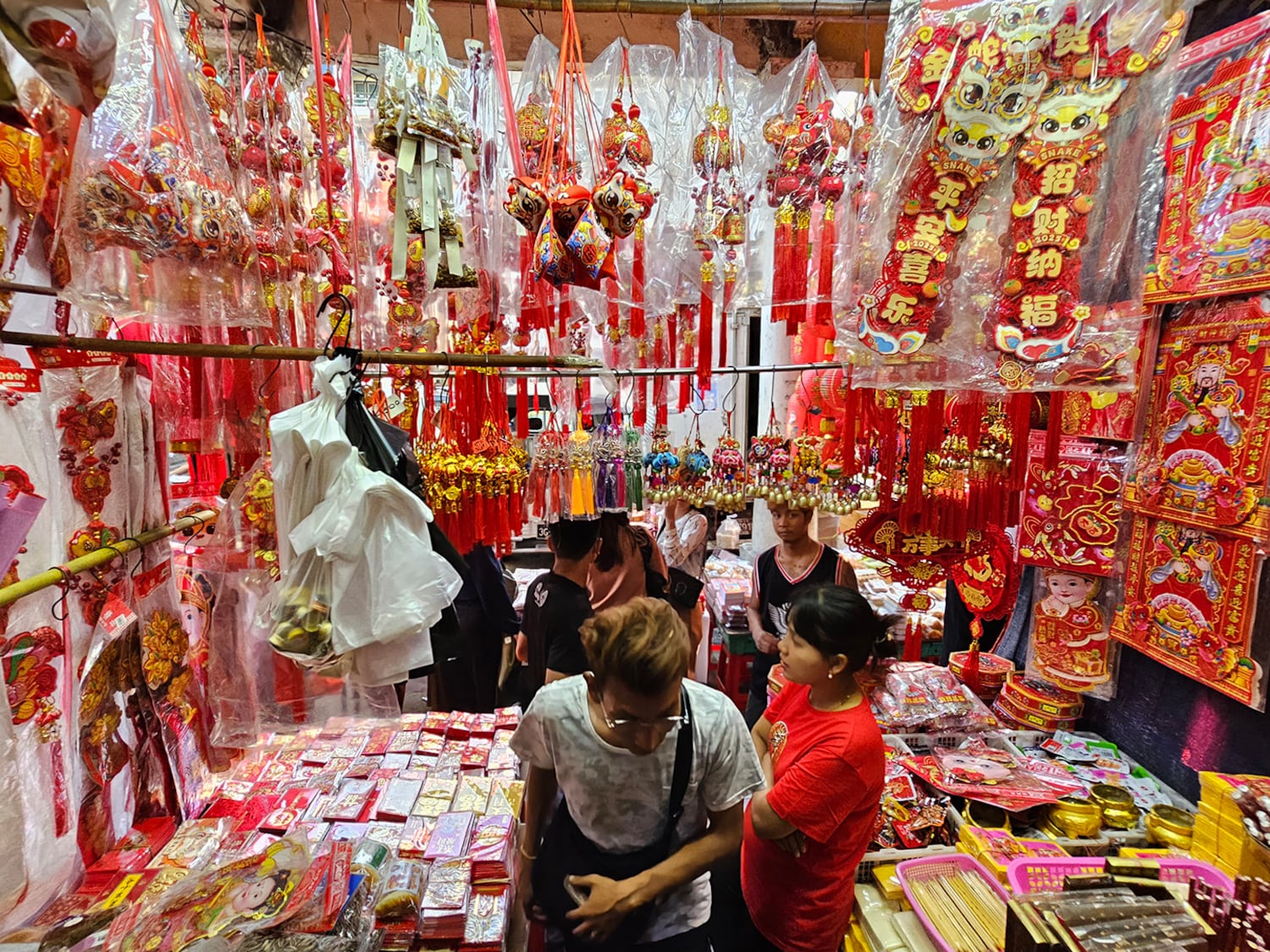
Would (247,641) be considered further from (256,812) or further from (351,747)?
(351,747)

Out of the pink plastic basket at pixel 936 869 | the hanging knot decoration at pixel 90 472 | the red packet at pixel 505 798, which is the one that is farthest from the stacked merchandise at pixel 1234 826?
the hanging knot decoration at pixel 90 472

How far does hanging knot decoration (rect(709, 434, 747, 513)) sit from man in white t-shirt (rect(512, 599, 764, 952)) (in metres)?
0.88

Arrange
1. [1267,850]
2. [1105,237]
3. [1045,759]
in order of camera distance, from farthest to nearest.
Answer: [1045,759] → [1105,237] → [1267,850]

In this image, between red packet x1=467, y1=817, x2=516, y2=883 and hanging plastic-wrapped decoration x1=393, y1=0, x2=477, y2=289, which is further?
red packet x1=467, y1=817, x2=516, y2=883

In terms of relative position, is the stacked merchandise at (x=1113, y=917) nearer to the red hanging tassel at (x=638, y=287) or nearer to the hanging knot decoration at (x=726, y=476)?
the hanging knot decoration at (x=726, y=476)

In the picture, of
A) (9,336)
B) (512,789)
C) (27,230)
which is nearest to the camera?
(9,336)

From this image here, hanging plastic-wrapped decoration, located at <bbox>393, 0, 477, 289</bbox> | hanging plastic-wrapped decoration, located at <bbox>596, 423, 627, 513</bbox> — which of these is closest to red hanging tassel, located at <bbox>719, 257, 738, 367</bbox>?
hanging plastic-wrapped decoration, located at <bbox>596, 423, 627, 513</bbox>

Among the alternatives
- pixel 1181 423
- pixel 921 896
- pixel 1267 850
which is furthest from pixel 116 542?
pixel 1181 423

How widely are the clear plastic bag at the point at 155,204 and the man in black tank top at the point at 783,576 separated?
1929mm

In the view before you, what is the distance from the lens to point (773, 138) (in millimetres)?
1893

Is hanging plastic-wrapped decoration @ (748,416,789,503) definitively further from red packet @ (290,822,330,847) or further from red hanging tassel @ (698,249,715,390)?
red packet @ (290,822,330,847)

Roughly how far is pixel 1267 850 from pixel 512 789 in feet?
6.28

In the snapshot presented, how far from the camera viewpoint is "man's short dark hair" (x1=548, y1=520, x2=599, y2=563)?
212 centimetres

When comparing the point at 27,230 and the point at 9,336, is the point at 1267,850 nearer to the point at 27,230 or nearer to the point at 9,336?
the point at 9,336
